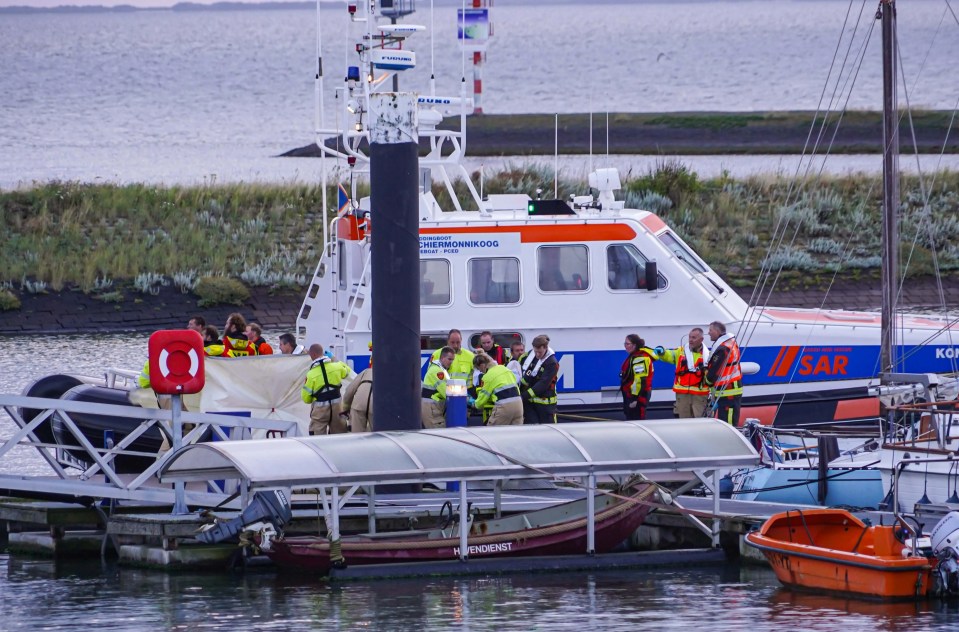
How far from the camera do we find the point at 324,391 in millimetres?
16234

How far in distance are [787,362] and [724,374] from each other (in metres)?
1.37

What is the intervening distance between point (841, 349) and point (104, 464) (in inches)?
310

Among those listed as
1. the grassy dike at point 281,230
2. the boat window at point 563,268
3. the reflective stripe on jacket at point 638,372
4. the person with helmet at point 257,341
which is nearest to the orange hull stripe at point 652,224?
the boat window at point 563,268

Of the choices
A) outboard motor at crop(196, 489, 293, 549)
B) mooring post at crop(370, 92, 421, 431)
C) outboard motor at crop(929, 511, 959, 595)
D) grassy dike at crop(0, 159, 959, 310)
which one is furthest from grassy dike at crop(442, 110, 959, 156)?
outboard motor at crop(929, 511, 959, 595)

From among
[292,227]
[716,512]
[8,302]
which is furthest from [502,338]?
[292,227]

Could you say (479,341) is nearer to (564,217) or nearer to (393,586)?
(564,217)

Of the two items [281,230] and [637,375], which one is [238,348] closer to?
[637,375]

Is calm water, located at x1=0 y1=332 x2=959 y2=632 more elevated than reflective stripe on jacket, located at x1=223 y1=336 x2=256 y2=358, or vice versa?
reflective stripe on jacket, located at x1=223 y1=336 x2=256 y2=358

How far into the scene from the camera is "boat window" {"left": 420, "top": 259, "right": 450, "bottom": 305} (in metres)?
17.5

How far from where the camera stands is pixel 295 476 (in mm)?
13141

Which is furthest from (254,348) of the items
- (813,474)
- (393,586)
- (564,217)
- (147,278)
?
(147,278)

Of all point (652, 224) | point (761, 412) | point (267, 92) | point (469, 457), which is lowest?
point (469, 457)

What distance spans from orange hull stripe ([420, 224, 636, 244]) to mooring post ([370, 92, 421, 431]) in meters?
2.33

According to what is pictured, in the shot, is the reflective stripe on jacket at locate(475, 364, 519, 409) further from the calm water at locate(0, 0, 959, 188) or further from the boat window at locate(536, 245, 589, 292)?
the calm water at locate(0, 0, 959, 188)
